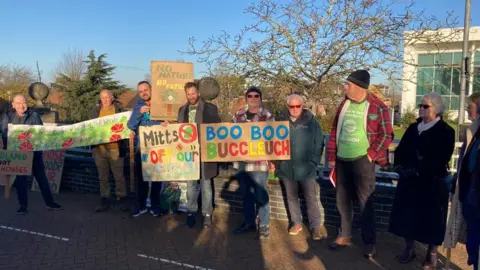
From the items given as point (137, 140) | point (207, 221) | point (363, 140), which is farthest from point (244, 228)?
point (137, 140)

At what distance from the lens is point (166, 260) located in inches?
177

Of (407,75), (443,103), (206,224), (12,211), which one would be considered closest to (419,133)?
(443,103)

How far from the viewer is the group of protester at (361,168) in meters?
3.95

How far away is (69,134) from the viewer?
21.5 feet

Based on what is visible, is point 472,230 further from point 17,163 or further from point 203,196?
point 17,163

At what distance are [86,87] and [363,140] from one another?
2682 centimetres

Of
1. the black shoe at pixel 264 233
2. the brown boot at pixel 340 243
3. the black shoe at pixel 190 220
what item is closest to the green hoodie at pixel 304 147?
the black shoe at pixel 264 233

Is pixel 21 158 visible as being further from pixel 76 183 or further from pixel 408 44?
pixel 408 44

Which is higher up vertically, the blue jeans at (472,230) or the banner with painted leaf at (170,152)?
the banner with painted leaf at (170,152)

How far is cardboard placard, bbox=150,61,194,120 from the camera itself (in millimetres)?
5793

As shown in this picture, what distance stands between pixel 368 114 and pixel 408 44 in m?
4.11

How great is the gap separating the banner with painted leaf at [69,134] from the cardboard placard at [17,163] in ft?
0.32

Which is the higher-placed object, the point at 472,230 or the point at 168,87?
the point at 168,87

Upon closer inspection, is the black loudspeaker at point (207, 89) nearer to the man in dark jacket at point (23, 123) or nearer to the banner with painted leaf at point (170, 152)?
the banner with painted leaf at point (170, 152)
